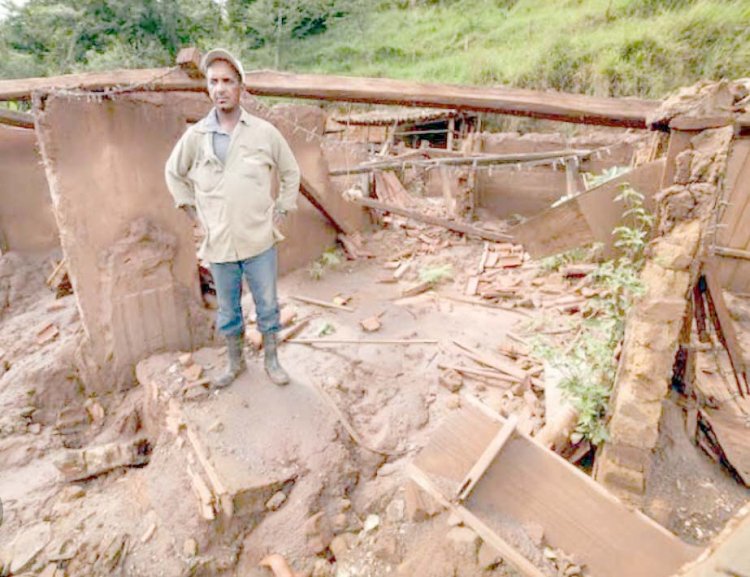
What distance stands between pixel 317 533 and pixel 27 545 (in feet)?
6.20

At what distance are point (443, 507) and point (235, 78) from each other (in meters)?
3.08

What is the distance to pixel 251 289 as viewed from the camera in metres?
3.45

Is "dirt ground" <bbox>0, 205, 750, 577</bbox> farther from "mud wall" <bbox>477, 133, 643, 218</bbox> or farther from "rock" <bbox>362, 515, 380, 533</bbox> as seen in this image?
"mud wall" <bbox>477, 133, 643, 218</bbox>

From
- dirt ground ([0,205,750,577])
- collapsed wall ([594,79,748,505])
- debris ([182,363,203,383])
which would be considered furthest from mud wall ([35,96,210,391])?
collapsed wall ([594,79,748,505])

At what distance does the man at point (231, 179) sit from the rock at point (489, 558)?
2292 millimetres

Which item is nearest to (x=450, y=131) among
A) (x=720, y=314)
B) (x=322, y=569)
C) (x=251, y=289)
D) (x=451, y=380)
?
(x=451, y=380)

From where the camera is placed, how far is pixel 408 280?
254 inches

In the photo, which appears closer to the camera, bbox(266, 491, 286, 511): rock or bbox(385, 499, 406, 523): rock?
bbox(385, 499, 406, 523): rock

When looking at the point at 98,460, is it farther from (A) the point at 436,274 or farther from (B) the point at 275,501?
(A) the point at 436,274

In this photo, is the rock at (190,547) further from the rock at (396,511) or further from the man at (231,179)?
the man at (231,179)

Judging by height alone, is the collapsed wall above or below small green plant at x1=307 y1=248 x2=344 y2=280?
above

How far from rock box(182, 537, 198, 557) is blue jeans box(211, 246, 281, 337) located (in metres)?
1.49

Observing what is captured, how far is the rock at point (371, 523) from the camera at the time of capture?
9.39ft

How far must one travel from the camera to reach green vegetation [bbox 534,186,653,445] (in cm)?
229
